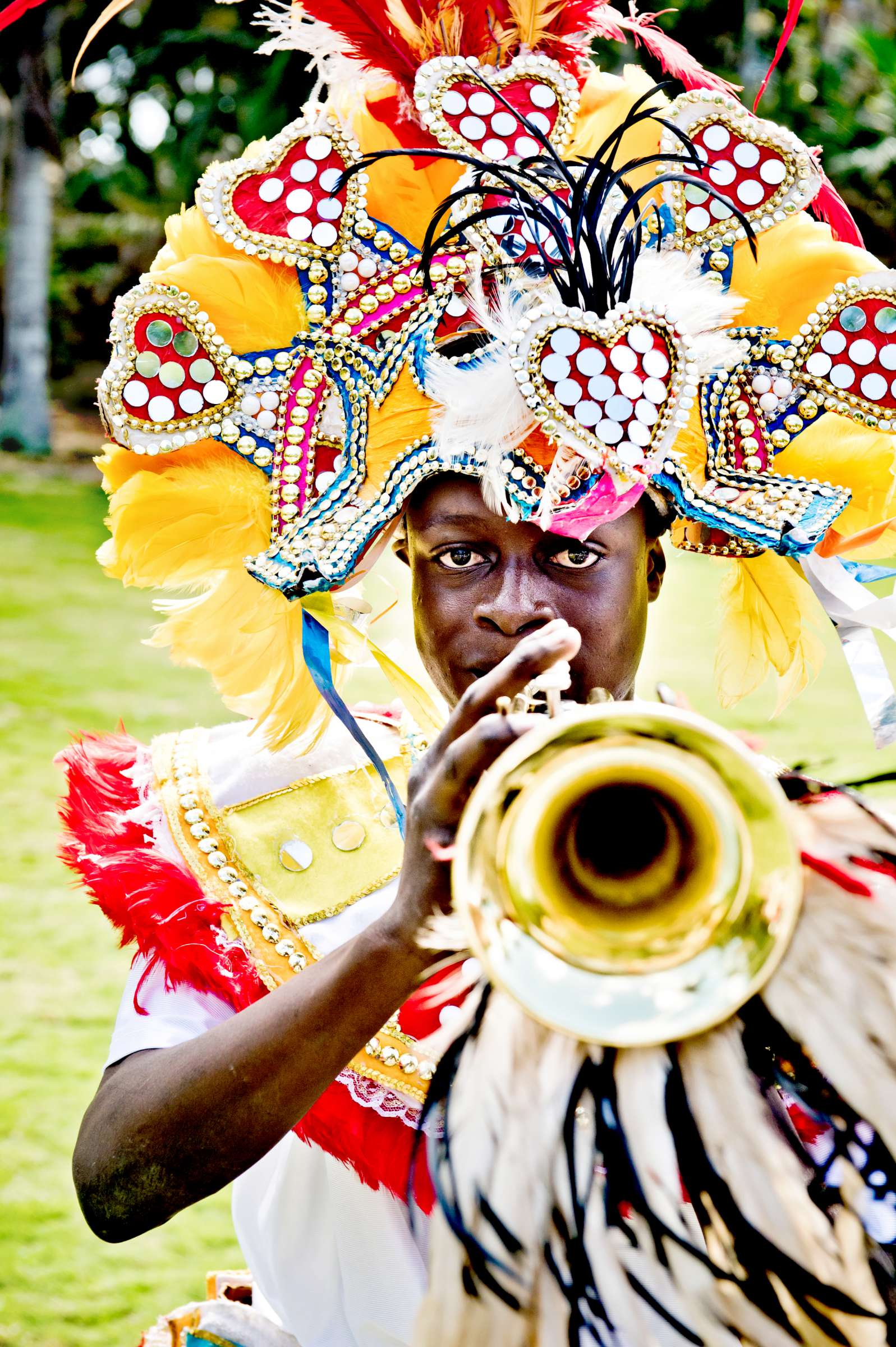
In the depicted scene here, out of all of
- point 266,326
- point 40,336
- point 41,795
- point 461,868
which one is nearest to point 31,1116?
point 41,795

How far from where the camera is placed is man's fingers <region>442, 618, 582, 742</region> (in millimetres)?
1537

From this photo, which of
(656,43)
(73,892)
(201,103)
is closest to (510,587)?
(656,43)

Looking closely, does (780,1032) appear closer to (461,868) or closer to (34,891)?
(461,868)

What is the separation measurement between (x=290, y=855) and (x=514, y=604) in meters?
0.62

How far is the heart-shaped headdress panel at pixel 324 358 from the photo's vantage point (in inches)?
83.4

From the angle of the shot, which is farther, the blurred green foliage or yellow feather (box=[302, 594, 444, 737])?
the blurred green foliage

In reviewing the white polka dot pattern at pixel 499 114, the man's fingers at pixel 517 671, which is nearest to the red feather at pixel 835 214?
the white polka dot pattern at pixel 499 114

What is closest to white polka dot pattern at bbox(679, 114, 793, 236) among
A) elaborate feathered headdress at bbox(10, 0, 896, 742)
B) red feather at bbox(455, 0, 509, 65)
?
elaborate feathered headdress at bbox(10, 0, 896, 742)

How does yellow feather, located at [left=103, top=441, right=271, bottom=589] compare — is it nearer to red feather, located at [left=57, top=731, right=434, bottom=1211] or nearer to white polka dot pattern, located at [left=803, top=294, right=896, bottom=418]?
red feather, located at [left=57, top=731, right=434, bottom=1211]

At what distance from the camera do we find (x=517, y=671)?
1539 mm

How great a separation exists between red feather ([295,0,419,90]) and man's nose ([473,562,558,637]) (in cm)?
84

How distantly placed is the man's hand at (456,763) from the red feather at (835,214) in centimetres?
119

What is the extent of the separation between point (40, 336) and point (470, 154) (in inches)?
596

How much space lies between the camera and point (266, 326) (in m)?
2.22
